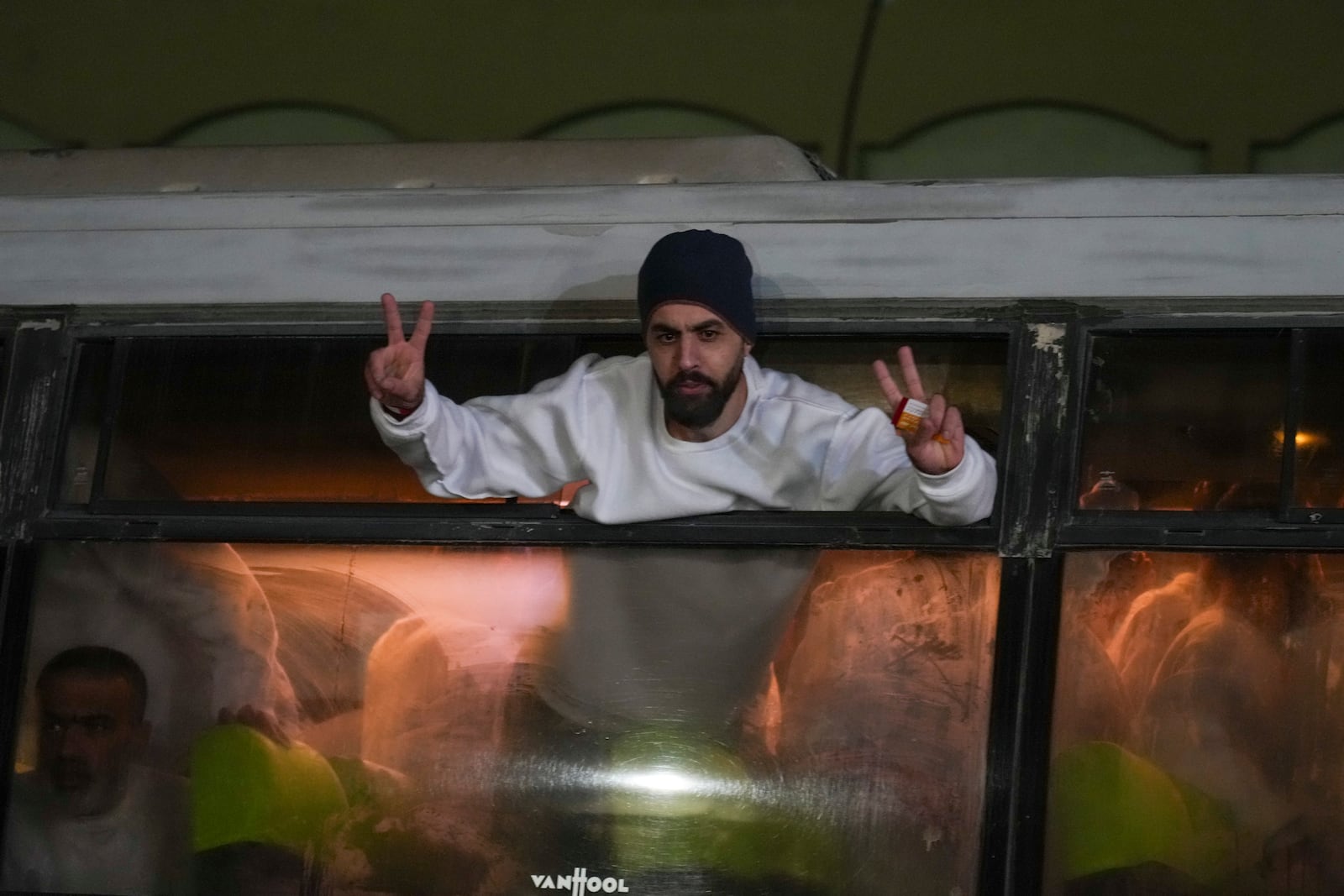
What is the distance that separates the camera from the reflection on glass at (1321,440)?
9.67ft

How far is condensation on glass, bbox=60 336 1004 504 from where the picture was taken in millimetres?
3395

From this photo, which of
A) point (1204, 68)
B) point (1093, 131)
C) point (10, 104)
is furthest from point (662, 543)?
point (10, 104)

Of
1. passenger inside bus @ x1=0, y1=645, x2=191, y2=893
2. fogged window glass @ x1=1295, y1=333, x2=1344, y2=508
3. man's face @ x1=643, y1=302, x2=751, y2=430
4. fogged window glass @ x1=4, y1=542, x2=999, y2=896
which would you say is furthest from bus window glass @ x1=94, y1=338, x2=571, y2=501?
fogged window glass @ x1=1295, y1=333, x2=1344, y2=508

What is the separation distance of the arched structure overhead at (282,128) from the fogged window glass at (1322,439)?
2.31m

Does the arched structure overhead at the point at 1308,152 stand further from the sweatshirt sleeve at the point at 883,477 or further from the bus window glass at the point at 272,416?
the bus window glass at the point at 272,416

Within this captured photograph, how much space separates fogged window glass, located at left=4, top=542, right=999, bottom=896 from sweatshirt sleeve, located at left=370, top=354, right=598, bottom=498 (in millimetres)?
143

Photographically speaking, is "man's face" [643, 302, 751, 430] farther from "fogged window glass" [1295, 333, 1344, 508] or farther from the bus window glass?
"fogged window glass" [1295, 333, 1344, 508]

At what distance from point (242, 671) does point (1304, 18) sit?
286 cm

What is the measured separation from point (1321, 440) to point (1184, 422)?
0.23m

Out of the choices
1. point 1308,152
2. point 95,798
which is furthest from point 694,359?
point 1308,152

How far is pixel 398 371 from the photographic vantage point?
319 centimetres

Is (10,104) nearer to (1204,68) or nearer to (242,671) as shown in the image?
(242,671)

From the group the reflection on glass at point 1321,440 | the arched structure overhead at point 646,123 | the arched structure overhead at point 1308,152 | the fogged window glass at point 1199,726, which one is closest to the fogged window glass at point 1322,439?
the reflection on glass at point 1321,440

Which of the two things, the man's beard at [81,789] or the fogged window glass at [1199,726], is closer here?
the fogged window glass at [1199,726]
